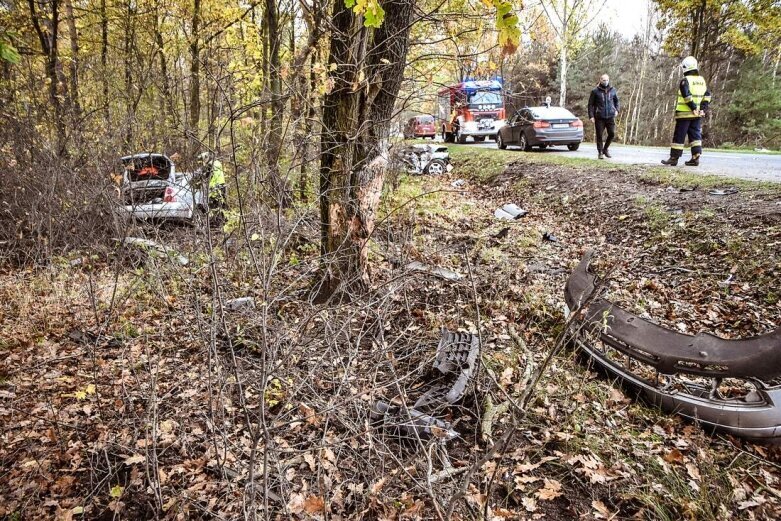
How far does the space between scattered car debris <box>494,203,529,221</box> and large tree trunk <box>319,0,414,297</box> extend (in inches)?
178

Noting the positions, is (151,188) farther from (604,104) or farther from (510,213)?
(604,104)

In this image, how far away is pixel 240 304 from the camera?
4539 millimetres

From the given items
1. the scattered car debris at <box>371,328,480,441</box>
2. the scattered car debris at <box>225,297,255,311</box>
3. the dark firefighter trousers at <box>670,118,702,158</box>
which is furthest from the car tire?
the scattered car debris at <box>225,297,255,311</box>

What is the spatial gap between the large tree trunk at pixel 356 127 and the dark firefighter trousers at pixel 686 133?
22.2 feet

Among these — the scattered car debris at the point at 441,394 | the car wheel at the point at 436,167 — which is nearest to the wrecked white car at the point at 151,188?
the scattered car debris at the point at 441,394

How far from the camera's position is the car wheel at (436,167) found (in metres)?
14.2

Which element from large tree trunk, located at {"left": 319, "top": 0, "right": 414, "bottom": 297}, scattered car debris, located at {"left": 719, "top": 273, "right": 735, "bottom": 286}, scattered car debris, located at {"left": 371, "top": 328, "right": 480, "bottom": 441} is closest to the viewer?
scattered car debris, located at {"left": 371, "top": 328, "right": 480, "bottom": 441}

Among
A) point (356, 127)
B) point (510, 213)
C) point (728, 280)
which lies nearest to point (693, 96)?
point (510, 213)

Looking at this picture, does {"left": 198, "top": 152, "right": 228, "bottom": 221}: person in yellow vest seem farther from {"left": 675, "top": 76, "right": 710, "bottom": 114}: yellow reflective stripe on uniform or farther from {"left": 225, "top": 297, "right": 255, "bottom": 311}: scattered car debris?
{"left": 675, "top": 76, "right": 710, "bottom": 114}: yellow reflective stripe on uniform

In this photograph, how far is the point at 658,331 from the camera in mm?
3645

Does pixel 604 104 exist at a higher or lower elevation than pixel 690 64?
lower

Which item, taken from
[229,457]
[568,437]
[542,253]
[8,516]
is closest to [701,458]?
[568,437]

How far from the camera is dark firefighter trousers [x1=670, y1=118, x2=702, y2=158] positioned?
8.32 metres

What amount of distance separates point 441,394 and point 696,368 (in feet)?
6.52
